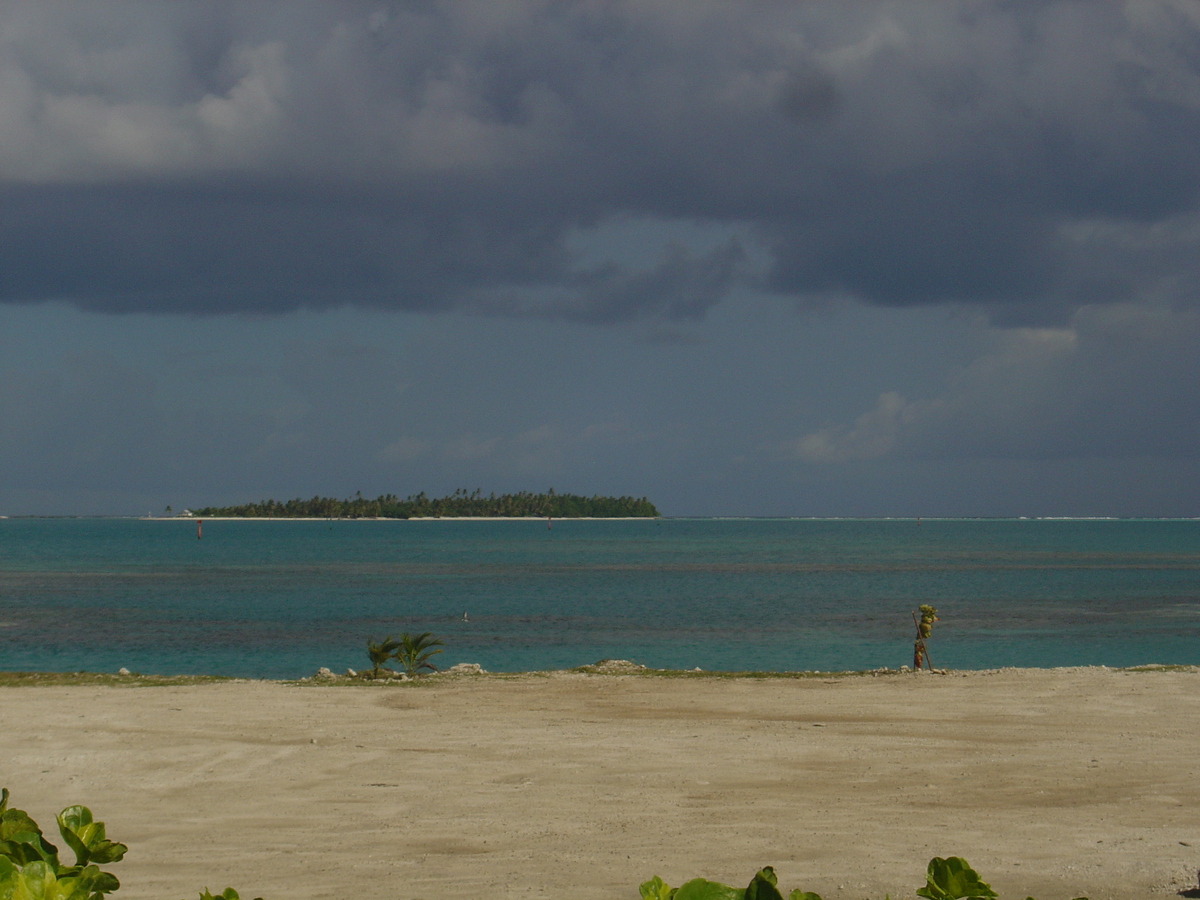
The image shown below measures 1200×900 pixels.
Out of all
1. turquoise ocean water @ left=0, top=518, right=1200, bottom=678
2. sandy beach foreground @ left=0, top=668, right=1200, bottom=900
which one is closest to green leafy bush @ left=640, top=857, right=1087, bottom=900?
sandy beach foreground @ left=0, top=668, right=1200, bottom=900

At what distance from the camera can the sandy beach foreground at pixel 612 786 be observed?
11.5 metres

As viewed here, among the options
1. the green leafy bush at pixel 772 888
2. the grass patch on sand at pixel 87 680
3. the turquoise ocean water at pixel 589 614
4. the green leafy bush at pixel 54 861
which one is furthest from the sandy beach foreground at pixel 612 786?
the turquoise ocean water at pixel 589 614

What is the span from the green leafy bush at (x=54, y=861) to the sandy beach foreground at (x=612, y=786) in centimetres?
798

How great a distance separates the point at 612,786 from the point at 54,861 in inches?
480

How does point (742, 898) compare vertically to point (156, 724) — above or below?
above

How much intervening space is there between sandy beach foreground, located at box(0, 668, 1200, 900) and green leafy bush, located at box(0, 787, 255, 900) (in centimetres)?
798

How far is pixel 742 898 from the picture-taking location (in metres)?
2.81

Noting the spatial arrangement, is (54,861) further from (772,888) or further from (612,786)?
(612,786)

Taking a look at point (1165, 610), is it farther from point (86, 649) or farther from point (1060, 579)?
point (86, 649)

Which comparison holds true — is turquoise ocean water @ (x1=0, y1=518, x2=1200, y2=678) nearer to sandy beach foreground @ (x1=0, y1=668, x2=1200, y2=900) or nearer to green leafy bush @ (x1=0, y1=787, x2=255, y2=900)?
sandy beach foreground @ (x1=0, y1=668, x2=1200, y2=900)

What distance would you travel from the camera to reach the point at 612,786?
48.8ft

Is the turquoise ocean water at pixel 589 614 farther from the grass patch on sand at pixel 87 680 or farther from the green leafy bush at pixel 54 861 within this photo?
the green leafy bush at pixel 54 861

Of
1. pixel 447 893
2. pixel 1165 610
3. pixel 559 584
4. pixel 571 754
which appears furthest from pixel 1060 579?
pixel 447 893

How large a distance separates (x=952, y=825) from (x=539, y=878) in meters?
5.16
